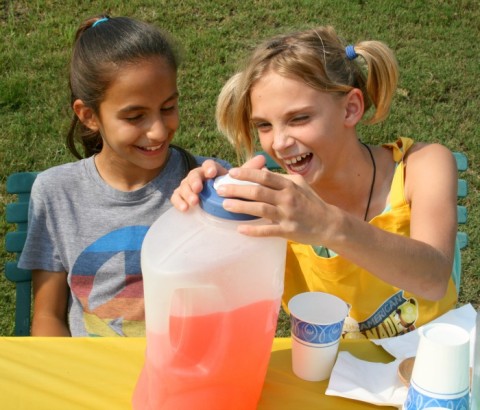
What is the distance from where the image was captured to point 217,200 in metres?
0.94

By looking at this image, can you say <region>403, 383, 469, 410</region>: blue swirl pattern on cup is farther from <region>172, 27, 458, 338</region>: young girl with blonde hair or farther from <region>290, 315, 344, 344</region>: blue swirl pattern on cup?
<region>172, 27, 458, 338</region>: young girl with blonde hair

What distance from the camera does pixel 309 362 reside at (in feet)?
3.67

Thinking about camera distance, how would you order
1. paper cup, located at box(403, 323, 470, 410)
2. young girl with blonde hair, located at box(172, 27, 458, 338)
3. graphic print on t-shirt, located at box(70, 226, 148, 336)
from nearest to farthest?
paper cup, located at box(403, 323, 470, 410) → young girl with blonde hair, located at box(172, 27, 458, 338) → graphic print on t-shirt, located at box(70, 226, 148, 336)

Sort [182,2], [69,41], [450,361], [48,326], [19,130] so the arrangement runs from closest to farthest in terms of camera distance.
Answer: [450,361], [48,326], [19,130], [69,41], [182,2]

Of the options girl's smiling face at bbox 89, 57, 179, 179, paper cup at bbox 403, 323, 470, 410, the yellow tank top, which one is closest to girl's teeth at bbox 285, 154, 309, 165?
the yellow tank top

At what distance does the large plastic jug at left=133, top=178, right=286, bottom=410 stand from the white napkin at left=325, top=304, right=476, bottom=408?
15 cm

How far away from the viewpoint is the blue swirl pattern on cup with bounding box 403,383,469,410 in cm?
87

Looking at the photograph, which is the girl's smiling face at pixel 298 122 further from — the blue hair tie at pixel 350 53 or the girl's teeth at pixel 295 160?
the blue hair tie at pixel 350 53

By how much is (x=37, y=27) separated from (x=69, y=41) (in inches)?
9.7

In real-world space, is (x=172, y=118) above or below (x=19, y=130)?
above

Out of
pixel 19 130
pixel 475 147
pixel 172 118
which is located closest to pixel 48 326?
pixel 172 118

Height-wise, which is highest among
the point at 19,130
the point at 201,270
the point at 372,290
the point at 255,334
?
the point at 201,270

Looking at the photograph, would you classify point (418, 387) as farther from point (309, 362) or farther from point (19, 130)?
point (19, 130)

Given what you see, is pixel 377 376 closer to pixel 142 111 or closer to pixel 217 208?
pixel 217 208
